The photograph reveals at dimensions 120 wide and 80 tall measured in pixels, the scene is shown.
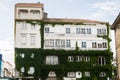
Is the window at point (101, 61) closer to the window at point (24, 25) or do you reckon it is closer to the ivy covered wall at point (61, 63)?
the ivy covered wall at point (61, 63)

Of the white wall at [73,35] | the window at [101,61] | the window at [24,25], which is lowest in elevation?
the window at [101,61]

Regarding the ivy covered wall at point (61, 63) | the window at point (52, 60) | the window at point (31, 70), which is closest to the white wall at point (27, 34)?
the ivy covered wall at point (61, 63)

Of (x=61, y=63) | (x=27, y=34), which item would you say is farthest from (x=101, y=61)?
(x=27, y=34)

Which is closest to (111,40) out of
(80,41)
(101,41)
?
(101,41)

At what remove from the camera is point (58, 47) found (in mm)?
76438

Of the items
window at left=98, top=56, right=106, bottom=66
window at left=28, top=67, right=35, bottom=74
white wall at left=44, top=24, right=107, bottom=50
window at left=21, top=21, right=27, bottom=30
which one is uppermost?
window at left=21, top=21, right=27, bottom=30

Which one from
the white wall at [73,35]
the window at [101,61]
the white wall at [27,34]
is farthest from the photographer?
the white wall at [73,35]

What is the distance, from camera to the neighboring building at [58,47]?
7456 cm

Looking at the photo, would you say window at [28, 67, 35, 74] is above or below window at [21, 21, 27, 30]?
below

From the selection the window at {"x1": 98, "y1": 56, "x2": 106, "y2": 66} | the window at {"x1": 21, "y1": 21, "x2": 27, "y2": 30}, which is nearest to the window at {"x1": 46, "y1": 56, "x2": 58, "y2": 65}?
the window at {"x1": 21, "y1": 21, "x2": 27, "y2": 30}

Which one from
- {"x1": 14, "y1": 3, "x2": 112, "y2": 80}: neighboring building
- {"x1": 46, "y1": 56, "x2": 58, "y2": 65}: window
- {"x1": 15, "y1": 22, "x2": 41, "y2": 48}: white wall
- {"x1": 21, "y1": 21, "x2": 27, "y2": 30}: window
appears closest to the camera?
{"x1": 14, "y1": 3, "x2": 112, "y2": 80}: neighboring building

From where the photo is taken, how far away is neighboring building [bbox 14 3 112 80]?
7456 centimetres

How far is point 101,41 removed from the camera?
78125 mm

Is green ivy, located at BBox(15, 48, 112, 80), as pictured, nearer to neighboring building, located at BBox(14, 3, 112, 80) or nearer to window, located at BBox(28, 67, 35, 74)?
neighboring building, located at BBox(14, 3, 112, 80)
